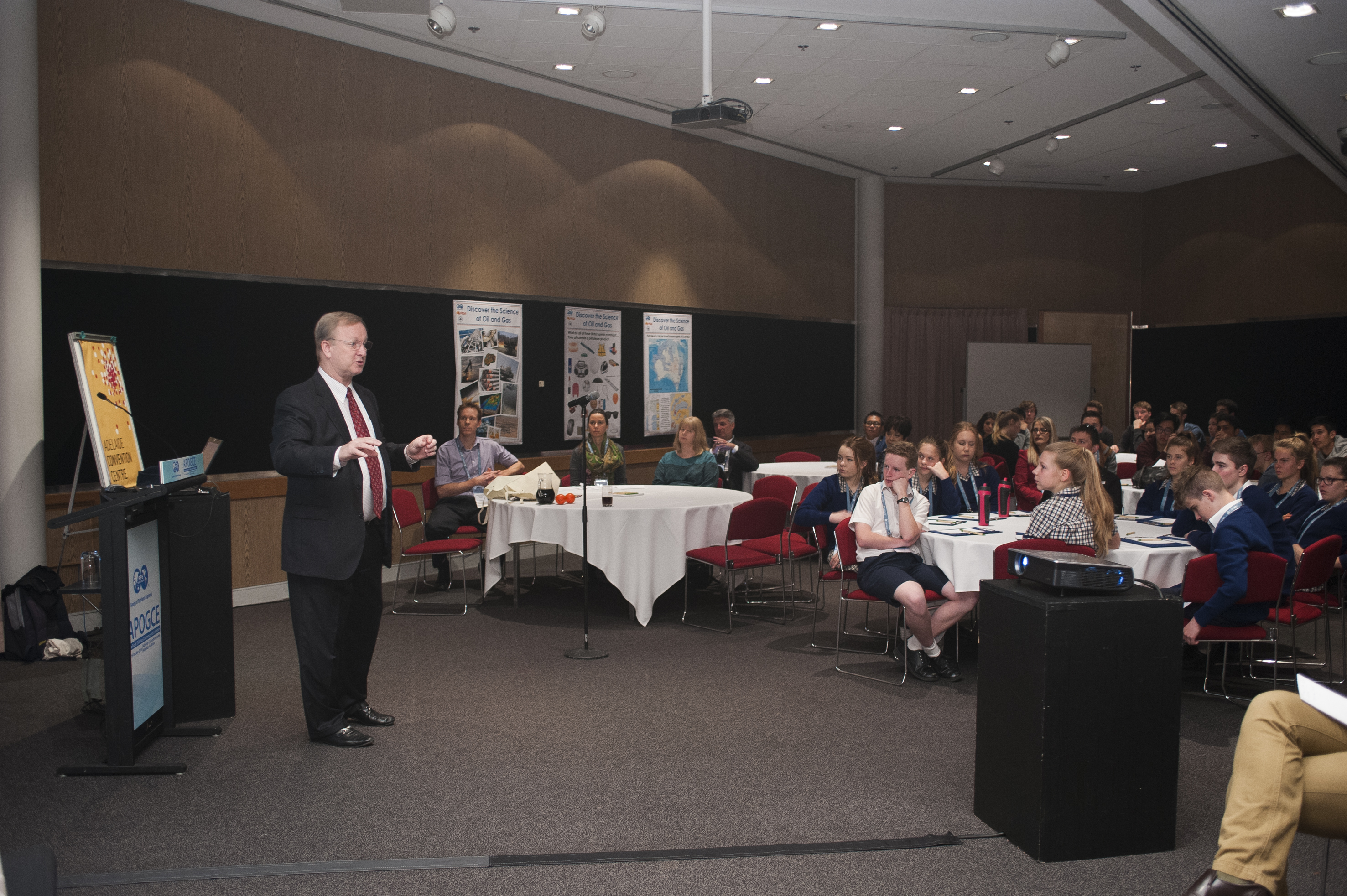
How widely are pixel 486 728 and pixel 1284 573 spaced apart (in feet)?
12.2

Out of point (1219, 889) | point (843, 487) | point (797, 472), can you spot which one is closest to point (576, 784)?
point (1219, 889)

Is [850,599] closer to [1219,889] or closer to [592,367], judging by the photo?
[1219,889]

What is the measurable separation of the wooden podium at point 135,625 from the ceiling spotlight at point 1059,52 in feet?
21.5

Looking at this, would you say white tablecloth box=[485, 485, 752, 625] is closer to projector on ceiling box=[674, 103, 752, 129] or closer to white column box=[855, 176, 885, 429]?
projector on ceiling box=[674, 103, 752, 129]

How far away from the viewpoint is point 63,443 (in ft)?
19.2

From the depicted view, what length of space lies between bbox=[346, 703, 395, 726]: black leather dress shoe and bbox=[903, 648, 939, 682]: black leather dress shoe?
261 centimetres

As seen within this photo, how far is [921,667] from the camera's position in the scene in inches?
201

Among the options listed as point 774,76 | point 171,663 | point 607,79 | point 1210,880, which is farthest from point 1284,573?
point 607,79

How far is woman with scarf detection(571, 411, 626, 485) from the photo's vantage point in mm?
7348

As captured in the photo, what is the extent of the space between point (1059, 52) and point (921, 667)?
4867 mm

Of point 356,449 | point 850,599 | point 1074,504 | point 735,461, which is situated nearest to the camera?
point 356,449

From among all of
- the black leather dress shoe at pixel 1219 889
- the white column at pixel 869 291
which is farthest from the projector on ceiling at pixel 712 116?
the white column at pixel 869 291

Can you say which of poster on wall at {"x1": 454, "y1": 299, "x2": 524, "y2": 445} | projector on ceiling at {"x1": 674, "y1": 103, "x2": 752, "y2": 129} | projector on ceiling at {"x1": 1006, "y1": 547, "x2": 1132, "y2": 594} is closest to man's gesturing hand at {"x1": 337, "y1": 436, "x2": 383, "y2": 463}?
projector on ceiling at {"x1": 1006, "y1": 547, "x2": 1132, "y2": 594}

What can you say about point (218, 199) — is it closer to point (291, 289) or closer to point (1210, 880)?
point (291, 289)
